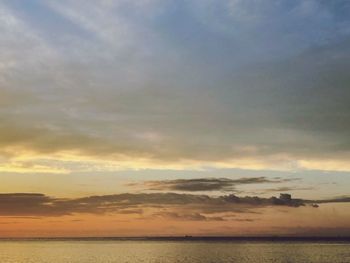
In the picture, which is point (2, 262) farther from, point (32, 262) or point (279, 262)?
point (279, 262)

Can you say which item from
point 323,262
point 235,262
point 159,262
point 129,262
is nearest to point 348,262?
point 323,262

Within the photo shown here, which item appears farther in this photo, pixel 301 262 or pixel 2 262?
pixel 2 262

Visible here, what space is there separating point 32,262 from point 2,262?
8.50m

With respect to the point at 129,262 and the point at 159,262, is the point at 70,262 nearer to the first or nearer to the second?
the point at 129,262

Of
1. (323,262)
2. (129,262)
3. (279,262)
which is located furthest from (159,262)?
(323,262)

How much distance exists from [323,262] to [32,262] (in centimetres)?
8421

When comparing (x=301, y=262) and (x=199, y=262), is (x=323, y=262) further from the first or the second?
(x=199, y=262)

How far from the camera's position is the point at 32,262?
504ft

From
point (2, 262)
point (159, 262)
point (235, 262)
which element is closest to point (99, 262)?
point (159, 262)

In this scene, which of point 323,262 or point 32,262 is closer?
point 323,262

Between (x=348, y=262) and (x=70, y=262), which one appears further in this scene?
(x=70, y=262)

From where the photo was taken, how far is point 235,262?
14500cm

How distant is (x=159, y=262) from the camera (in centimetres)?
14775

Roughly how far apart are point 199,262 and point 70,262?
39207mm
